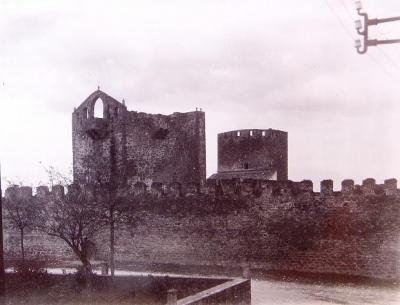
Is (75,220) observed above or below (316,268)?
above

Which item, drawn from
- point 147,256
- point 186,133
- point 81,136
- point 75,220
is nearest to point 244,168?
point 186,133

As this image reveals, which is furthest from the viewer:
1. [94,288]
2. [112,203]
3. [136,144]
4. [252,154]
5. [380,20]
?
[252,154]

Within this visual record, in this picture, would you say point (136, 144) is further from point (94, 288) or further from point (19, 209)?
point (94, 288)

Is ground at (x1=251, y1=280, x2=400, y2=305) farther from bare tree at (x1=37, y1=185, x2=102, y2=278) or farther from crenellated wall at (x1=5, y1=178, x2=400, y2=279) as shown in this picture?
bare tree at (x1=37, y1=185, x2=102, y2=278)

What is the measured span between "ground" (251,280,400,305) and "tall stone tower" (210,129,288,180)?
70.3ft

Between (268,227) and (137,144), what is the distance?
13.9 meters

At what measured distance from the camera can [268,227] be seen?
21969 millimetres

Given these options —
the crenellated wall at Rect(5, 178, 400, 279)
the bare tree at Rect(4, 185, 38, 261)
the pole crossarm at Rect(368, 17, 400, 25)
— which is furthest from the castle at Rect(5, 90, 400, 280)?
the pole crossarm at Rect(368, 17, 400, 25)

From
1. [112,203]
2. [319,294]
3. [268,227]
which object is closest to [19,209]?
[112,203]

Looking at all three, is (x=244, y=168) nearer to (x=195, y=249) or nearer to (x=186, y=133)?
(x=186, y=133)

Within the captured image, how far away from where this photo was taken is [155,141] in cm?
3441

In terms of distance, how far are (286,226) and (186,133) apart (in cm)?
1430

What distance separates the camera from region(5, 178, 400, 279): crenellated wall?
20.1m

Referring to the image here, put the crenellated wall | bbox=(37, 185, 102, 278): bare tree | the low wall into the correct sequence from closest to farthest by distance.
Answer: the low wall, bbox=(37, 185, 102, 278): bare tree, the crenellated wall
